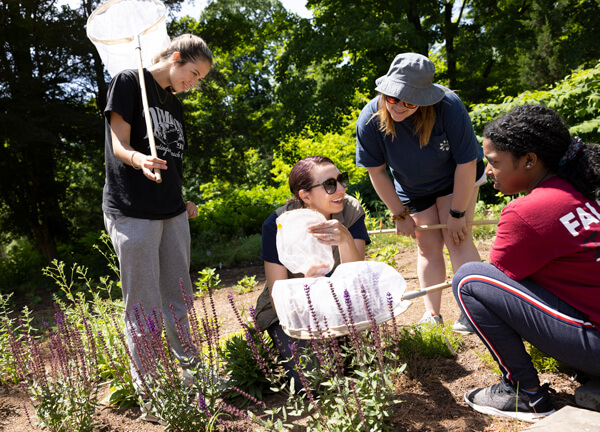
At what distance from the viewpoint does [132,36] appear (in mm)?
3080

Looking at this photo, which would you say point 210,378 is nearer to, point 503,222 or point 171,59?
point 503,222

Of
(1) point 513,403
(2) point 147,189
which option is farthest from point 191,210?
(1) point 513,403

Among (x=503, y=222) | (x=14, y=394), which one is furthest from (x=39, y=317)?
(x=503, y=222)

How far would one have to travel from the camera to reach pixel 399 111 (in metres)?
2.61

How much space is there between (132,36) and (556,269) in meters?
2.78

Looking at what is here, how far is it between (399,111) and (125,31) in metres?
1.87

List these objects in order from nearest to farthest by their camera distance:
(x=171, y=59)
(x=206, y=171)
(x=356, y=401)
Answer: (x=356, y=401) < (x=171, y=59) < (x=206, y=171)

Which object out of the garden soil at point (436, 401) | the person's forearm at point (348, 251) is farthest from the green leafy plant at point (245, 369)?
the person's forearm at point (348, 251)

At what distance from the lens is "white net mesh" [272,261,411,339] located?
199 cm

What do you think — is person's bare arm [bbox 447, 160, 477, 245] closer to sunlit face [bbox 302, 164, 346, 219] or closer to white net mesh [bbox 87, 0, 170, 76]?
sunlit face [bbox 302, 164, 346, 219]

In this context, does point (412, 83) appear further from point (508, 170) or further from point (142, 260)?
point (142, 260)

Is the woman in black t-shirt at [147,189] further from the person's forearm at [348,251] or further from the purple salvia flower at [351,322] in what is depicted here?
the purple salvia flower at [351,322]

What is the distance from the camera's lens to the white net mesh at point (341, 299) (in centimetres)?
199

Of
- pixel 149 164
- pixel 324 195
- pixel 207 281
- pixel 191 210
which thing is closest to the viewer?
pixel 149 164
